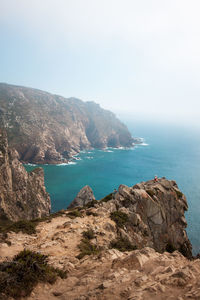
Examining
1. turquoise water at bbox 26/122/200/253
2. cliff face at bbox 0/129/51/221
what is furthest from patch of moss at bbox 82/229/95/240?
turquoise water at bbox 26/122/200/253

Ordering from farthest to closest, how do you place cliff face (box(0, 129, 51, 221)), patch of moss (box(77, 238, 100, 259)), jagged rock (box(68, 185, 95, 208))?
jagged rock (box(68, 185, 95, 208)), cliff face (box(0, 129, 51, 221)), patch of moss (box(77, 238, 100, 259))

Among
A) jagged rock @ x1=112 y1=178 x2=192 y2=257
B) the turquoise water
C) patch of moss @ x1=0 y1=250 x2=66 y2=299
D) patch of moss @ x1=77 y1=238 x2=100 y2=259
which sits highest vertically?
patch of moss @ x1=0 y1=250 x2=66 y2=299

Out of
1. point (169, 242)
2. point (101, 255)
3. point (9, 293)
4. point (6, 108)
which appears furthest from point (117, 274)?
point (6, 108)

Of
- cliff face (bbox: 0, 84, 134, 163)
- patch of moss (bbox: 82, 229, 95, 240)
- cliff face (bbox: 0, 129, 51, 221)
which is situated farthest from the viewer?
cliff face (bbox: 0, 84, 134, 163)

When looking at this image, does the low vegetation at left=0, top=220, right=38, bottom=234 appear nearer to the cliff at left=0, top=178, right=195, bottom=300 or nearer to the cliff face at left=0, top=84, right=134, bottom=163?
the cliff at left=0, top=178, right=195, bottom=300

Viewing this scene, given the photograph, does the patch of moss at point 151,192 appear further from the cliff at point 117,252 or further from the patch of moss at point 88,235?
the patch of moss at point 88,235

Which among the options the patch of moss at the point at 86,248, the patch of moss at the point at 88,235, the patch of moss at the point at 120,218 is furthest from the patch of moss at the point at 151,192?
the patch of moss at the point at 86,248

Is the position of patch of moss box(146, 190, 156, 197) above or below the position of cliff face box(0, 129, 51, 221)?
above
